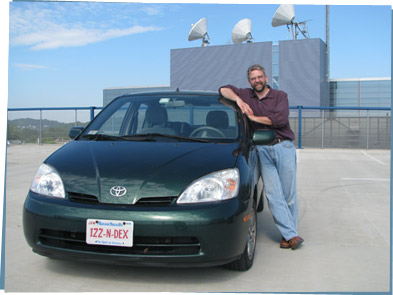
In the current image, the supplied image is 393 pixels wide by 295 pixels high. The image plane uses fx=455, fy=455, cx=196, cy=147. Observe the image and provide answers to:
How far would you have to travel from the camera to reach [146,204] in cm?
284

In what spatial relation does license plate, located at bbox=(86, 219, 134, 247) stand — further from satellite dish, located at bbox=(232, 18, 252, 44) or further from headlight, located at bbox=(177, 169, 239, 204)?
satellite dish, located at bbox=(232, 18, 252, 44)

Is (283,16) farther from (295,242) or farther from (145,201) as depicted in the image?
→ (145,201)

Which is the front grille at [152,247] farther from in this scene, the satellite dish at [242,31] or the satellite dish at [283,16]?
the satellite dish at [242,31]

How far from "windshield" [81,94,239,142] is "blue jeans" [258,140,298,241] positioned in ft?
1.35

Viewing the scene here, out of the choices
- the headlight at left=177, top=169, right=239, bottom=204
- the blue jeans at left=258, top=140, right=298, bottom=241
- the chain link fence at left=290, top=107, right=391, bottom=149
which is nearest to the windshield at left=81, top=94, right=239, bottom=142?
the blue jeans at left=258, top=140, right=298, bottom=241

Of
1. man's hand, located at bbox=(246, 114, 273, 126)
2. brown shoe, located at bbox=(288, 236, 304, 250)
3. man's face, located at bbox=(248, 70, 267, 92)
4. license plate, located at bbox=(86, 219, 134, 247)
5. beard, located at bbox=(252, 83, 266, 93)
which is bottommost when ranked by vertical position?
brown shoe, located at bbox=(288, 236, 304, 250)

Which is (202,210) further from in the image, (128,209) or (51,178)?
(51,178)

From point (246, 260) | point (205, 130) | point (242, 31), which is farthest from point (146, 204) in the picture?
point (242, 31)

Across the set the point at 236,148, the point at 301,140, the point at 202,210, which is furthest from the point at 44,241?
the point at 301,140

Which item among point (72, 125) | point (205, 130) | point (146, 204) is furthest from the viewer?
point (72, 125)

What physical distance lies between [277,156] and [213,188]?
1.16 meters

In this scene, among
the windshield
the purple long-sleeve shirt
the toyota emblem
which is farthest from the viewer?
the purple long-sleeve shirt

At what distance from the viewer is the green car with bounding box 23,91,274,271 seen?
2.78 meters

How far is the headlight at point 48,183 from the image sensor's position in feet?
9.93
